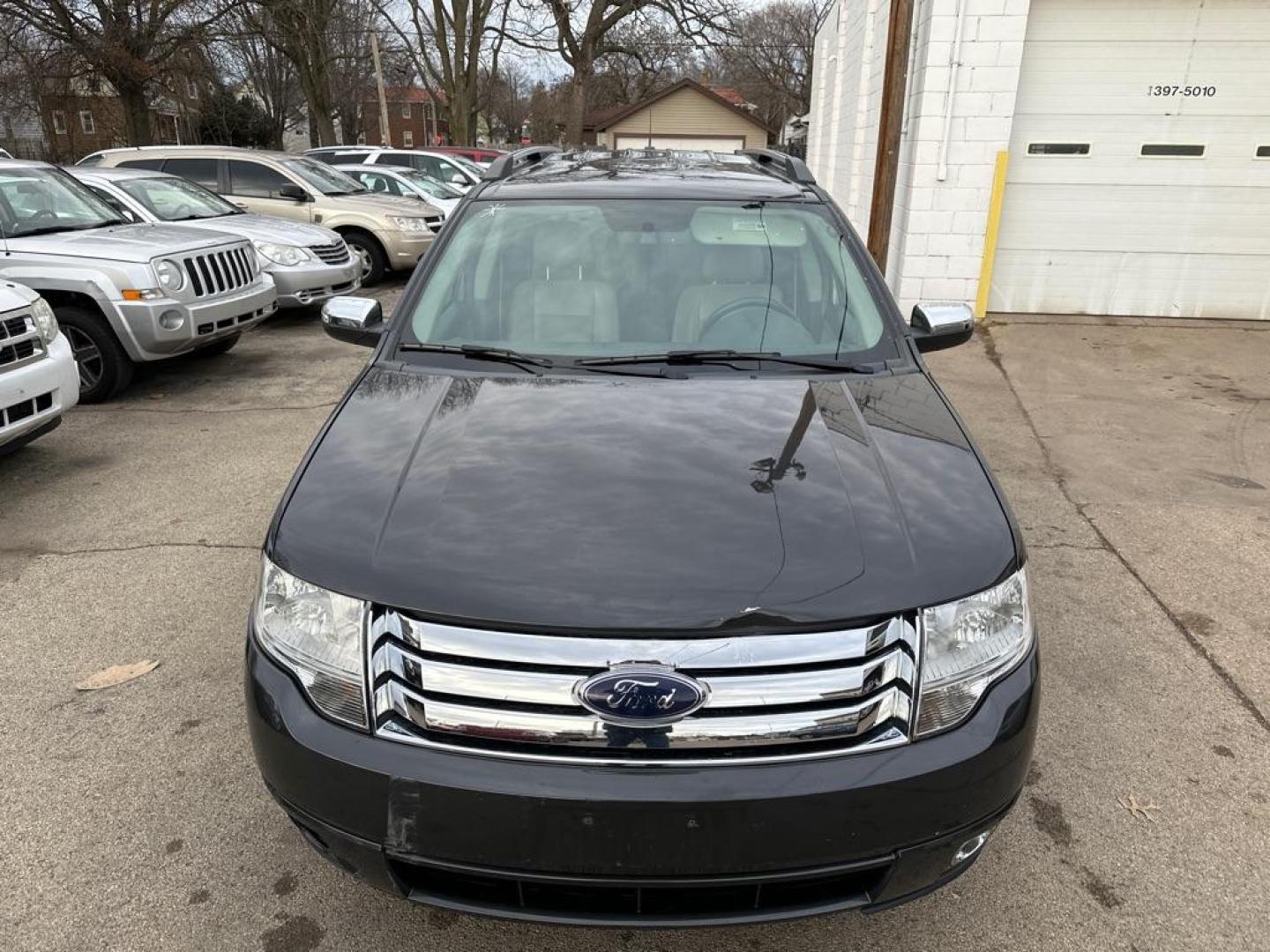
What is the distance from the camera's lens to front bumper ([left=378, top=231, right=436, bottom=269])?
465 inches

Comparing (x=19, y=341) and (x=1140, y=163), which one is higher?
(x=1140, y=163)

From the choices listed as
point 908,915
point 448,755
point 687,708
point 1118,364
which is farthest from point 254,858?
point 1118,364

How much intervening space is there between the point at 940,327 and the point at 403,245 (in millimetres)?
9776

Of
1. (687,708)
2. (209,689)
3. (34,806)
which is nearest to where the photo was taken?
(687,708)

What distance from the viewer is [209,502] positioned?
4.89 meters

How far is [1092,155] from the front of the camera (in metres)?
9.03

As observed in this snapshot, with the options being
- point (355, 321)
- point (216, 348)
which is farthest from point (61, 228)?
point (355, 321)

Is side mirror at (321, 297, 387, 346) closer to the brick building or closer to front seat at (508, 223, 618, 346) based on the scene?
front seat at (508, 223, 618, 346)

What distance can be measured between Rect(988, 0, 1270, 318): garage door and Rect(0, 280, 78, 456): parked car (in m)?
8.45

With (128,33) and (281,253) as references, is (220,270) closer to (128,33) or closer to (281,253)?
(281,253)

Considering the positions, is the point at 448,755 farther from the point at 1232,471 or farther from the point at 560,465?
the point at 1232,471

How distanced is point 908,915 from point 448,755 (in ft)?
4.31

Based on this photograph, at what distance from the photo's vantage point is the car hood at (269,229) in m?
8.82

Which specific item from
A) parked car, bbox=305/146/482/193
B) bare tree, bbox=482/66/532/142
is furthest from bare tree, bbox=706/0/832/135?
parked car, bbox=305/146/482/193
